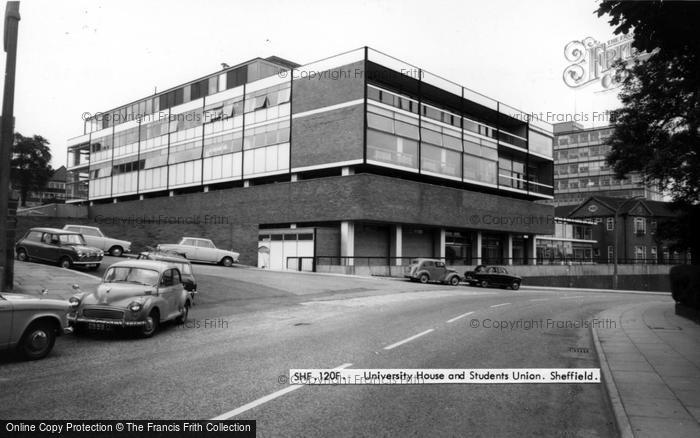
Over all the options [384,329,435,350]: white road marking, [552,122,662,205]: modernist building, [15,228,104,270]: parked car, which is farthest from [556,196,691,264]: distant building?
[384,329,435,350]: white road marking

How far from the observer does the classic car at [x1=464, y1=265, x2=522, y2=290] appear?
34500 millimetres

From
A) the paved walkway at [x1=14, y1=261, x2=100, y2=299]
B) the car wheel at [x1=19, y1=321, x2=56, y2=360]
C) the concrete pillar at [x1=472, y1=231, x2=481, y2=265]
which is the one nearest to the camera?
the car wheel at [x1=19, y1=321, x2=56, y2=360]

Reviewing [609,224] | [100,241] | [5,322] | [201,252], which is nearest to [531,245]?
[609,224]

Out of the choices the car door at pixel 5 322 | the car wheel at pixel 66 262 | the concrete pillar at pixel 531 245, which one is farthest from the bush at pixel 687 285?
the concrete pillar at pixel 531 245

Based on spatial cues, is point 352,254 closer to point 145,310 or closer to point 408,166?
point 408,166

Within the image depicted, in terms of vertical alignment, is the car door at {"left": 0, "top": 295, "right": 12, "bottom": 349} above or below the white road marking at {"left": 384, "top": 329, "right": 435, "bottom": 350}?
above

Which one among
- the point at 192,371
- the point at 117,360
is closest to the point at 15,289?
the point at 117,360

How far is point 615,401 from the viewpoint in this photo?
628 centimetres

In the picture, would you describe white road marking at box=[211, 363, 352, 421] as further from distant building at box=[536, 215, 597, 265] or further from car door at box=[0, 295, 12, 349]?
distant building at box=[536, 215, 597, 265]

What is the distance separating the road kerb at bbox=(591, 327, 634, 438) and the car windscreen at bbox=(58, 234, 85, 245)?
21.2m

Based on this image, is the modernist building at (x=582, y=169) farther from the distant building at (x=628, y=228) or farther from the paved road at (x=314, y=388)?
the paved road at (x=314, y=388)

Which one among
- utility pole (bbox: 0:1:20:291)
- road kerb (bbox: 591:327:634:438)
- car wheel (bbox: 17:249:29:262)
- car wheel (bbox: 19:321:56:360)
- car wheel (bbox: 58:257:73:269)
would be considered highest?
utility pole (bbox: 0:1:20:291)

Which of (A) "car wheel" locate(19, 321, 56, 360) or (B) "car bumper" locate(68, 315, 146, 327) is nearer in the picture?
(A) "car wheel" locate(19, 321, 56, 360)

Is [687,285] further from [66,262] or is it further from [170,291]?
[66,262]
